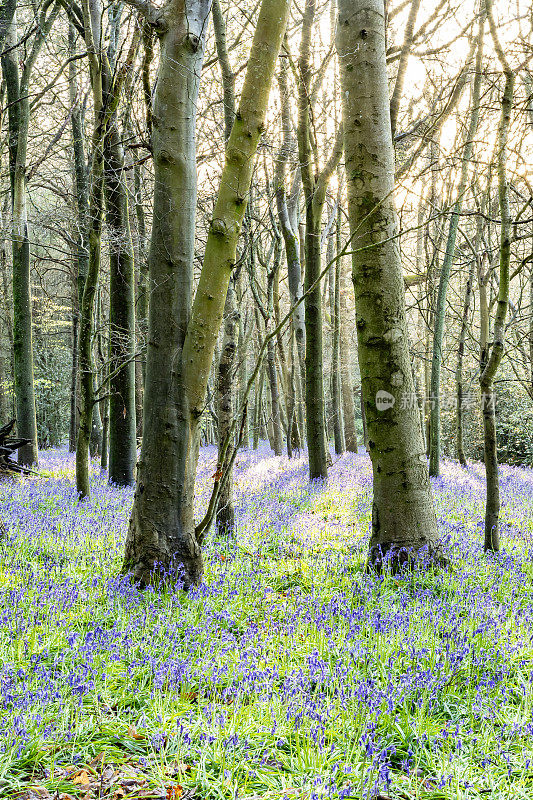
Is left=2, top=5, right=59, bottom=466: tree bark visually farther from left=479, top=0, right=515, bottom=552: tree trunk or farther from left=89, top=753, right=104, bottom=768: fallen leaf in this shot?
left=89, top=753, right=104, bottom=768: fallen leaf

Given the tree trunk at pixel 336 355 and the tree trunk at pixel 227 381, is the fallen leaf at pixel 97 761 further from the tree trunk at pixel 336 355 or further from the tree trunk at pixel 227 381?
the tree trunk at pixel 336 355

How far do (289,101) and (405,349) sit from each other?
828 cm

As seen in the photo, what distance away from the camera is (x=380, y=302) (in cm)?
455

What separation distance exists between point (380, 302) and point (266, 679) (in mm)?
3150

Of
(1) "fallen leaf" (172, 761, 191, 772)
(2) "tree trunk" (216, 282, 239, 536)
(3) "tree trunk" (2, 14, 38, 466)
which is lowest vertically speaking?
(1) "fallen leaf" (172, 761, 191, 772)

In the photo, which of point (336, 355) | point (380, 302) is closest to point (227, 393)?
point (380, 302)

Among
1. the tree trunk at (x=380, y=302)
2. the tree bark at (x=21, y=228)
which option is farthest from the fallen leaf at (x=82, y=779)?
the tree bark at (x=21, y=228)

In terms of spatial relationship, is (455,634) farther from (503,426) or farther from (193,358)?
(503,426)

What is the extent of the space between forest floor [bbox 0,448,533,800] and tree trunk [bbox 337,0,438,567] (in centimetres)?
57

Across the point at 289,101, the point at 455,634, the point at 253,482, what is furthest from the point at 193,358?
the point at 289,101

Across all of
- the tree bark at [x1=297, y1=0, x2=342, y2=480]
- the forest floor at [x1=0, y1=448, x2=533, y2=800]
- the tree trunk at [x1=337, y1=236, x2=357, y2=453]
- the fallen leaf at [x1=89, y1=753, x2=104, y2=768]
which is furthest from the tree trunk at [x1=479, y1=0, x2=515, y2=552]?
the tree trunk at [x1=337, y1=236, x2=357, y2=453]

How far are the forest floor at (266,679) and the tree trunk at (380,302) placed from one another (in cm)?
57

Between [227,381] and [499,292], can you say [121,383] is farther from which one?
[499,292]

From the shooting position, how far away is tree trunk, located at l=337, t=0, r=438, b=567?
4.49 m
